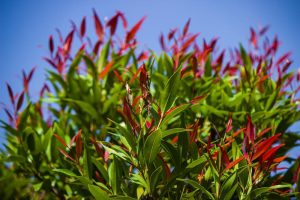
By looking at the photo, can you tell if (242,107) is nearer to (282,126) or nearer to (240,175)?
(282,126)

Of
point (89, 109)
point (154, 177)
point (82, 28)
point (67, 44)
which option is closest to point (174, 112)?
point (154, 177)

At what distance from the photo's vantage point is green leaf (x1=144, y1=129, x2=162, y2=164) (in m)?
1.36

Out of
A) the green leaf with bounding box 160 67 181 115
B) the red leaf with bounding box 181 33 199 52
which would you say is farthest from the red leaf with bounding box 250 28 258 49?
the green leaf with bounding box 160 67 181 115

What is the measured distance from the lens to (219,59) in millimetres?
2705

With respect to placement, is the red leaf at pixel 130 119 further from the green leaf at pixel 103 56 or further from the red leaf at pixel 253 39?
the red leaf at pixel 253 39

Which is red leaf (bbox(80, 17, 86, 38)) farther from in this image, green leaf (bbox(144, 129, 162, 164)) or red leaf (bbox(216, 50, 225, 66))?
green leaf (bbox(144, 129, 162, 164))

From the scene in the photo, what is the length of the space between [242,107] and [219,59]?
22.4 inches

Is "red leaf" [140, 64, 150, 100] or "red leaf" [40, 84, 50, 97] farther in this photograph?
"red leaf" [40, 84, 50, 97]

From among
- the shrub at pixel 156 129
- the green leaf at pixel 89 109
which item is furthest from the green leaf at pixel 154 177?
the green leaf at pixel 89 109

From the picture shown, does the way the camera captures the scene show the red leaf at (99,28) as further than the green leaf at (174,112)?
Yes

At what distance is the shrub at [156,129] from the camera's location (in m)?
1.45

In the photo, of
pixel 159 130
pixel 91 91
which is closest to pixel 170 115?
pixel 159 130

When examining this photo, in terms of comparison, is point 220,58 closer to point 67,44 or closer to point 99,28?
point 99,28

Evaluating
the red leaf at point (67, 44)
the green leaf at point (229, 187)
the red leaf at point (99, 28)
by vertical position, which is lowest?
the green leaf at point (229, 187)
